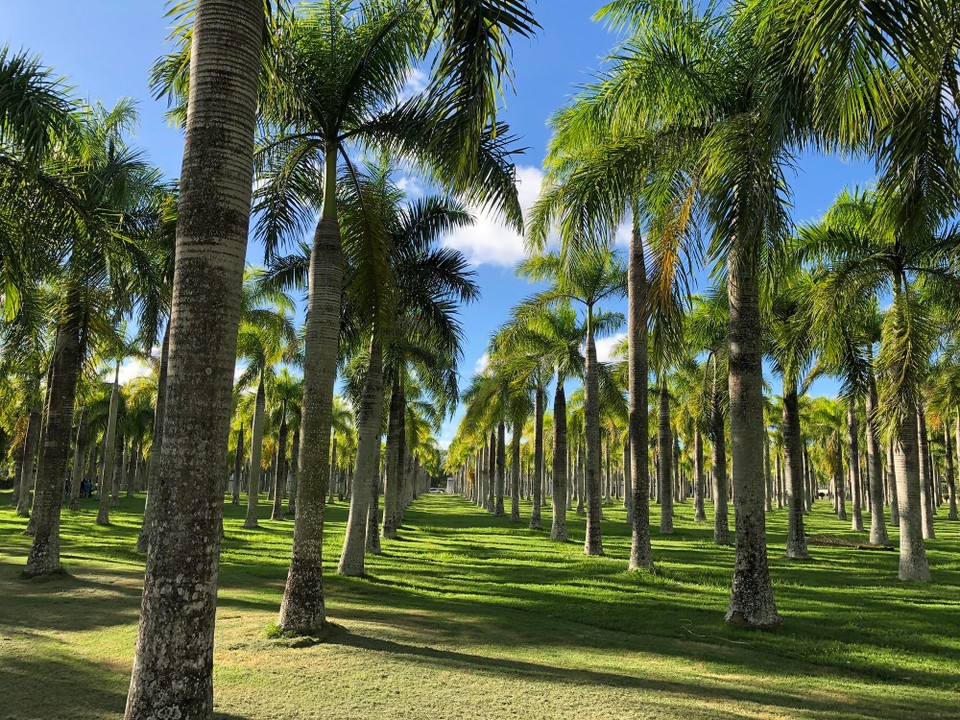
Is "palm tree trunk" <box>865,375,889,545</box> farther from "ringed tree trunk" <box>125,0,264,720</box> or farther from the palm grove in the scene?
"ringed tree trunk" <box>125,0,264,720</box>

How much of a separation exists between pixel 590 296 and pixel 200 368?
1739cm

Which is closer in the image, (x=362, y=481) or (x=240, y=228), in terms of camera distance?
(x=240, y=228)

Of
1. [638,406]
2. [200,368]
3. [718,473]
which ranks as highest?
[638,406]

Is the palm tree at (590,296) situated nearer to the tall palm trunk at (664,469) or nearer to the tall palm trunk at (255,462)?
the tall palm trunk at (664,469)

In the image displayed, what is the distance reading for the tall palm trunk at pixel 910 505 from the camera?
14.3 metres

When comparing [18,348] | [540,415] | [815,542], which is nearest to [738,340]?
[18,348]

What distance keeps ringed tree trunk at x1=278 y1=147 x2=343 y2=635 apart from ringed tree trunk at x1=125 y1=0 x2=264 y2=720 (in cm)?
403

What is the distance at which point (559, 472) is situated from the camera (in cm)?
2408

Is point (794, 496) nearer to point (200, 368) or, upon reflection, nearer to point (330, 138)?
point (330, 138)

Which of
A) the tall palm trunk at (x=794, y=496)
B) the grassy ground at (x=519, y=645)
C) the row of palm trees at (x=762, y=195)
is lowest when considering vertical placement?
the grassy ground at (x=519, y=645)

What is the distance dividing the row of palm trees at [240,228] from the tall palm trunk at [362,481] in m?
0.05

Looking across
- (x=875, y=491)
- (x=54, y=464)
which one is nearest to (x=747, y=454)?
(x=54, y=464)

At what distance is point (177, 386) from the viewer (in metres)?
4.50

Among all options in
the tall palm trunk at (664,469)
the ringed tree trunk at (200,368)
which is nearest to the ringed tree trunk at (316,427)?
the ringed tree trunk at (200,368)
